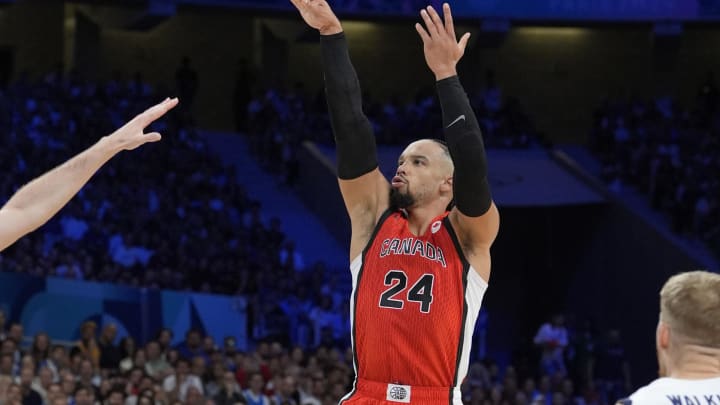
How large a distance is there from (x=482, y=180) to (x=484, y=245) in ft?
1.43

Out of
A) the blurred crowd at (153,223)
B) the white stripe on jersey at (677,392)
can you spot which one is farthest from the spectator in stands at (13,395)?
the white stripe on jersey at (677,392)

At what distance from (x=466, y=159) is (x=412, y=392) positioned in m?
1.10

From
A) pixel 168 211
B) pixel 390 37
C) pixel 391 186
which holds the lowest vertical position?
pixel 168 211

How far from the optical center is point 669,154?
2811cm

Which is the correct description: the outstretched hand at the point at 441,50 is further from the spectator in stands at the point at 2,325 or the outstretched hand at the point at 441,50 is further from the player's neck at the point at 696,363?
the spectator in stands at the point at 2,325

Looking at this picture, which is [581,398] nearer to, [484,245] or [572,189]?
[572,189]

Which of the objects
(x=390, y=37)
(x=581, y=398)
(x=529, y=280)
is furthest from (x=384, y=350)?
(x=390, y=37)

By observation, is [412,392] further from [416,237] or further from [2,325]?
[2,325]

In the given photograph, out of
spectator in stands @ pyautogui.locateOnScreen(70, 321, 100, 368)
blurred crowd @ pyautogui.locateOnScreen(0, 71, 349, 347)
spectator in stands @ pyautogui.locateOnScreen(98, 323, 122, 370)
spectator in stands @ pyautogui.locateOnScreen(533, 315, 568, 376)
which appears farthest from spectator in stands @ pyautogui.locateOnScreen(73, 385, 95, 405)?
spectator in stands @ pyautogui.locateOnScreen(533, 315, 568, 376)

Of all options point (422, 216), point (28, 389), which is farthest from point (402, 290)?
point (28, 389)

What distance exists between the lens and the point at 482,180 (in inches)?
232

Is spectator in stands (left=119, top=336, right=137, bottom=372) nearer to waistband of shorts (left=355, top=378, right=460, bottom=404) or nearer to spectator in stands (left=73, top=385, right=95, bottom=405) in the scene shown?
spectator in stands (left=73, top=385, right=95, bottom=405)

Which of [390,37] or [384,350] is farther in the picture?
[390,37]

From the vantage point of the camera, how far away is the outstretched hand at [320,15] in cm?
630
